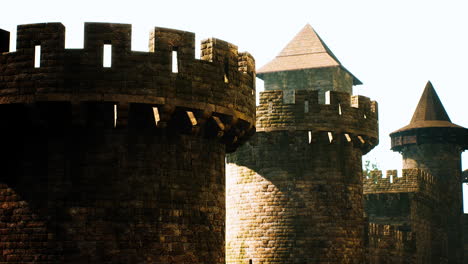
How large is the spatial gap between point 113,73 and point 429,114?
1247 inches

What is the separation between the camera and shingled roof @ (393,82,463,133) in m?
42.6

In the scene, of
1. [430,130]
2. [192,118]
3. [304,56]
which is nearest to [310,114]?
[192,118]

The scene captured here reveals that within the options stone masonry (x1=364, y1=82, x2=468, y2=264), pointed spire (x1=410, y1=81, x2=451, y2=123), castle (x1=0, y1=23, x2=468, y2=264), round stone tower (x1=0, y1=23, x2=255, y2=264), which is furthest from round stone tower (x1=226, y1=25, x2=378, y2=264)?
pointed spire (x1=410, y1=81, x2=451, y2=123)

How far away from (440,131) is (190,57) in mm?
28945

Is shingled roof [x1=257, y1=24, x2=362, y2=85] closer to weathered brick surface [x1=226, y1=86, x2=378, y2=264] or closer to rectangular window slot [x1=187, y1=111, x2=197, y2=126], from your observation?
weathered brick surface [x1=226, y1=86, x2=378, y2=264]

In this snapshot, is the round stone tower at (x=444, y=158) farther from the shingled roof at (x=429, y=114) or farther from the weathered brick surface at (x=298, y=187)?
the weathered brick surface at (x=298, y=187)

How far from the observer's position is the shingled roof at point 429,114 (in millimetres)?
42625

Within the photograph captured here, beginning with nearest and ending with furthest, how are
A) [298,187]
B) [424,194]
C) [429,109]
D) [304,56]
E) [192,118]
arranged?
[192,118]
[298,187]
[424,194]
[304,56]
[429,109]

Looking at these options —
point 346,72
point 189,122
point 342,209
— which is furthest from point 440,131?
point 189,122

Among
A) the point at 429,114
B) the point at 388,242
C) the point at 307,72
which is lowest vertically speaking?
the point at 388,242

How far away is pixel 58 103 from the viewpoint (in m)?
14.3

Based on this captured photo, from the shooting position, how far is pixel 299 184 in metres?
23.8

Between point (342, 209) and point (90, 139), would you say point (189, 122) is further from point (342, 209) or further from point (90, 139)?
point (342, 209)

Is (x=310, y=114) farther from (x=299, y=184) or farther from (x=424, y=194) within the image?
(x=424, y=194)
